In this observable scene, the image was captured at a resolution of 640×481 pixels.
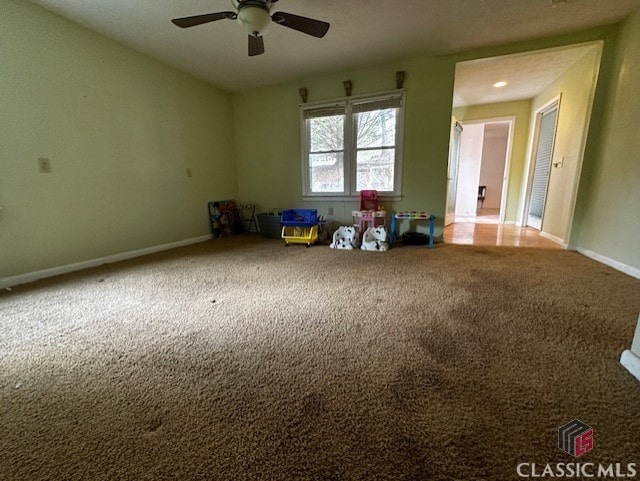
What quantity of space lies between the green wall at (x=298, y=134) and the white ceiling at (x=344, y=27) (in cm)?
24

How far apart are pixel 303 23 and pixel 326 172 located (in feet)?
6.83

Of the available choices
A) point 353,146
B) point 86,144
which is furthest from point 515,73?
point 86,144

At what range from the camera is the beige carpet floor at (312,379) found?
72 cm

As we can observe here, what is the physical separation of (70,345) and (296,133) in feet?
12.0

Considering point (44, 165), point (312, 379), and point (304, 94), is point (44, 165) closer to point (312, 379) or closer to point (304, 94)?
point (312, 379)

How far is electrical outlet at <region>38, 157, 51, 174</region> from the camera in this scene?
2.26 m

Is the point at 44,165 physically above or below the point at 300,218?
above

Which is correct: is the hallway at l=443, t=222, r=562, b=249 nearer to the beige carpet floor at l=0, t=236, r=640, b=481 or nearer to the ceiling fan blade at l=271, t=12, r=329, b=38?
the beige carpet floor at l=0, t=236, r=640, b=481

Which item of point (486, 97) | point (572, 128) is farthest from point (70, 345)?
point (486, 97)

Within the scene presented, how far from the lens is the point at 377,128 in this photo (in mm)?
3645

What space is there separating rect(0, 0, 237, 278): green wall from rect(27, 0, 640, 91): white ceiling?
0.83 feet

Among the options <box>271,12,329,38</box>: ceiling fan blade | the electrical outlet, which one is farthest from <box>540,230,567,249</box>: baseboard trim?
the electrical outlet

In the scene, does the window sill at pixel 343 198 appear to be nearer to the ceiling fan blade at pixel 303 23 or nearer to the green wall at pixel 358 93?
the green wall at pixel 358 93

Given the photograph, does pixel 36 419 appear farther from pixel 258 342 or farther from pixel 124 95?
pixel 124 95
